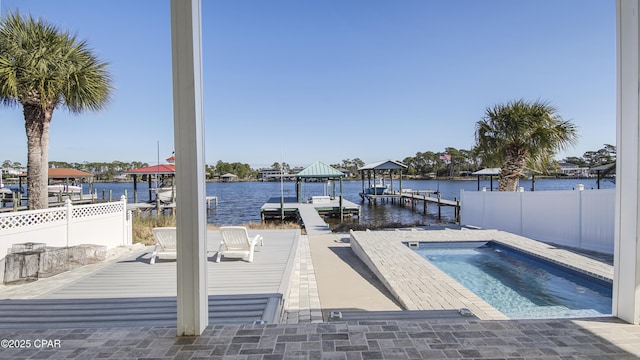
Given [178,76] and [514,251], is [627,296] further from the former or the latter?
[514,251]

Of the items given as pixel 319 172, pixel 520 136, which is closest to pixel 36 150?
pixel 319 172

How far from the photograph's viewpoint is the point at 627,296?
84.9 inches

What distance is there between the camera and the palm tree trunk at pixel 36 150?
299 inches

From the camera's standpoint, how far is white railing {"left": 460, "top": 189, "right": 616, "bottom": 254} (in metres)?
6.65

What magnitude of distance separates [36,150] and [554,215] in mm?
13795

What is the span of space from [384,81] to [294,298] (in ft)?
43.5

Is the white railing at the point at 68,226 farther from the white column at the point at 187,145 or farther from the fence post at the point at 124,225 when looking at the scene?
the white column at the point at 187,145

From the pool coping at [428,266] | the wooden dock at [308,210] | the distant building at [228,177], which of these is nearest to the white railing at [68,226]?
the pool coping at [428,266]

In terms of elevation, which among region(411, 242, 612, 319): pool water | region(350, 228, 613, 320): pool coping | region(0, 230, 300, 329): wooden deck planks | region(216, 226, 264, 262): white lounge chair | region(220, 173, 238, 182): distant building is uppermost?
region(220, 173, 238, 182): distant building

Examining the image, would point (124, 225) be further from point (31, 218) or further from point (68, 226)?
point (31, 218)

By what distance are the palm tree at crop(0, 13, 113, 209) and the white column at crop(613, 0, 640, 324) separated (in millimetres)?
9888

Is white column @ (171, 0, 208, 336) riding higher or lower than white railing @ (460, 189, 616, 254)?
higher

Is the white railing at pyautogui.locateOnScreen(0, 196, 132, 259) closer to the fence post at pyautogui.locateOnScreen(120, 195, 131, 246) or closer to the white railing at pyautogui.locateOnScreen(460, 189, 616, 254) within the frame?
the fence post at pyautogui.locateOnScreen(120, 195, 131, 246)

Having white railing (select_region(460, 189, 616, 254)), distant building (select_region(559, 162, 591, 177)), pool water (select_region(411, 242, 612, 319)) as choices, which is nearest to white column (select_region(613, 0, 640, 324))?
pool water (select_region(411, 242, 612, 319))
